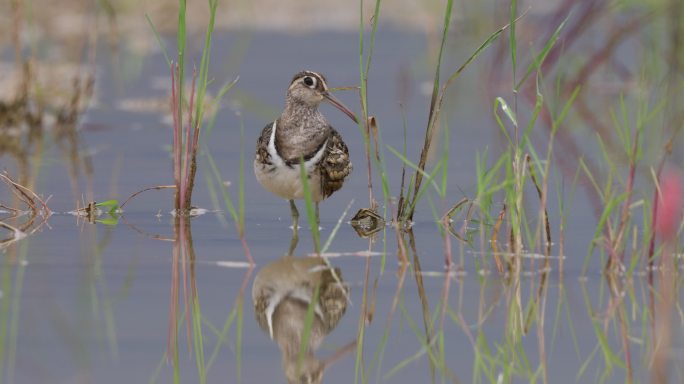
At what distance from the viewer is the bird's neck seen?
21.0ft

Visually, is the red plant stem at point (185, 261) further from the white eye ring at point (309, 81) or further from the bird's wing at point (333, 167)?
the white eye ring at point (309, 81)

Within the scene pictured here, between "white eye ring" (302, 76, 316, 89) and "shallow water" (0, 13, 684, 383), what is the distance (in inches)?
24.5

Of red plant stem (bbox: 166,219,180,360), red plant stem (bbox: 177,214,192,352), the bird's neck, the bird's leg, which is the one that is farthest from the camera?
the bird's neck

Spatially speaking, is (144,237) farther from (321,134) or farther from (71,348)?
(71,348)

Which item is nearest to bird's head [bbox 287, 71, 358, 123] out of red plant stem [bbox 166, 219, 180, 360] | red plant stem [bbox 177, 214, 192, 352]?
red plant stem [bbox 177, 214, 192, 352]

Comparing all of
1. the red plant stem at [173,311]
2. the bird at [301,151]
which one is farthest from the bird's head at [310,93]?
the red plant stem at [173,311]

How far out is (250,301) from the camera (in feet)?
15.8

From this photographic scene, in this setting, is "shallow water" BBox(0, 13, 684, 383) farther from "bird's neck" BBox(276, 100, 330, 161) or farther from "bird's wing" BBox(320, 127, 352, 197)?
"bird's neck" BBox(276, 100, 330, 161)

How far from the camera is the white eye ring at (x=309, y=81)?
22.0 feet

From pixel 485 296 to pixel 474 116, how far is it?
5.50m

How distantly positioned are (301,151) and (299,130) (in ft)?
0.52

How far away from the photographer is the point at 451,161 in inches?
330

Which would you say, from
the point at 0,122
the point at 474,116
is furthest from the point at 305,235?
the point at 474,116

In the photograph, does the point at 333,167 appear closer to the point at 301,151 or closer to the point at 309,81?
the point at 301,151
